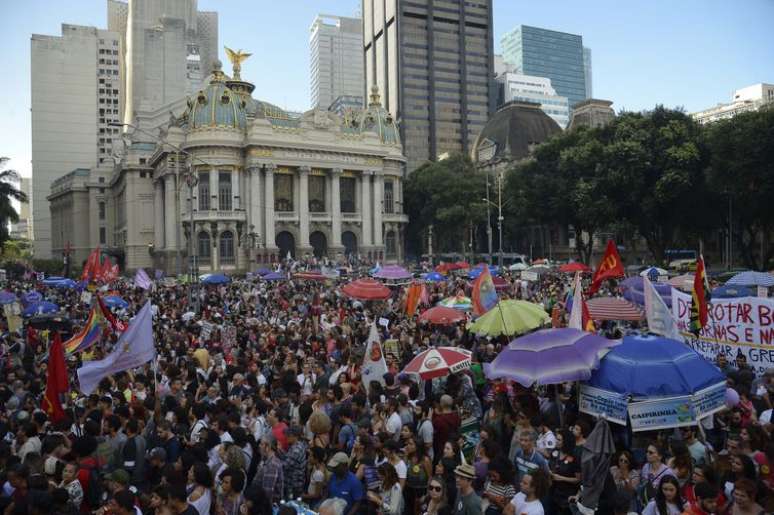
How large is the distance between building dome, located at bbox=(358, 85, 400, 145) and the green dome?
1551 cm

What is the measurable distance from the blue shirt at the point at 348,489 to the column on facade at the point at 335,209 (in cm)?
5844

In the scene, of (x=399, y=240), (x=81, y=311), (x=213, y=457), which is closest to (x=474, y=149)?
(x=399, y=240)

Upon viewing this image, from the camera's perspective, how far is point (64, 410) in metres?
9.66

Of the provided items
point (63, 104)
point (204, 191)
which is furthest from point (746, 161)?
point (63, 104)

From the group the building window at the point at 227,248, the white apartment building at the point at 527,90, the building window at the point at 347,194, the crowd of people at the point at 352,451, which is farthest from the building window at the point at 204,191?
the white apartment building at the point at 527,90

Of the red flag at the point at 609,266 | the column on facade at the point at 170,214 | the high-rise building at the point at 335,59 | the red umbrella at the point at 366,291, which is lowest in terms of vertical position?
the red umbrella at the point at 366,291

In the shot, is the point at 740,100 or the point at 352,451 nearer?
the point at 352,451

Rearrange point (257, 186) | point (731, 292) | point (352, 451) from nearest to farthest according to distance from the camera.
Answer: point (352, 451), point (731, 292), point (257, 186)

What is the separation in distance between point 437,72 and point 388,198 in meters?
48.5

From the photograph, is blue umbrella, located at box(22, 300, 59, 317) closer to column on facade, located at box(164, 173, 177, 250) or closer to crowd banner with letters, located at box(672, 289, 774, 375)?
crowd banner with letters, located at box(672, 289, 774, 375)

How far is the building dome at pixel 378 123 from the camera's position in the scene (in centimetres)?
7244

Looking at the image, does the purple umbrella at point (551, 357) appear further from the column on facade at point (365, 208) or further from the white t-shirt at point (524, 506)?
the column on facade at point (365, 208)

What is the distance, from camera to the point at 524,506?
5.67m

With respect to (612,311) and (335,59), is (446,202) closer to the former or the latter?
(612,311)
